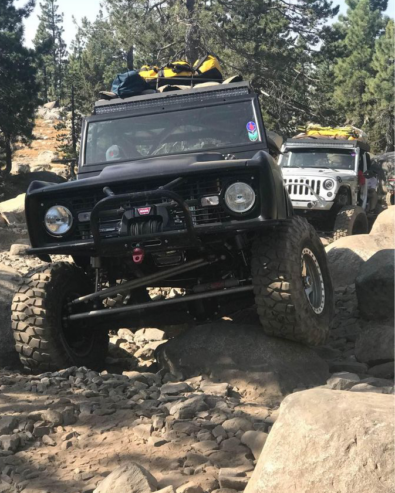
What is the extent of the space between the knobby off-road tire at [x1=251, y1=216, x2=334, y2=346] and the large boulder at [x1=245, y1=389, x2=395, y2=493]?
6.59 feet

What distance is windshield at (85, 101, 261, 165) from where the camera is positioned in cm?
568

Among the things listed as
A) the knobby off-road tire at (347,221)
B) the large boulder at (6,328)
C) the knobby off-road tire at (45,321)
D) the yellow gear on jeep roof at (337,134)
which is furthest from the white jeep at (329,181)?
the knobby off-road tire at (45,321)

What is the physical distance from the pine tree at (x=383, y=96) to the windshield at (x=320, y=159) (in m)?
20.7

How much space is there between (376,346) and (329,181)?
7.09m

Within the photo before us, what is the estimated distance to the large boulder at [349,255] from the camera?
7672 mm

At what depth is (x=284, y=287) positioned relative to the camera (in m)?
4.55

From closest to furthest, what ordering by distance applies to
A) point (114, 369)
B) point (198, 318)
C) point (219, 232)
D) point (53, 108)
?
point (219, 232), point (198, 318), point (114, 369), point (53, 108)

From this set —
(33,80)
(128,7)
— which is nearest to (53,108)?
(33,80)

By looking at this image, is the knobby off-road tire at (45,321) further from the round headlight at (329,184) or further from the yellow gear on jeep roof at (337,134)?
the yellow gear on jeep roof at (337,134)

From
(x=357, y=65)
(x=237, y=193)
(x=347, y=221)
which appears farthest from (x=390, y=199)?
(x=357, y=65)

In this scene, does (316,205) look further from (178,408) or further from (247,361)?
(178,408)

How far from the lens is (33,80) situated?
27344 mm

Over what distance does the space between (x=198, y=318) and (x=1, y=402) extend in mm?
1865

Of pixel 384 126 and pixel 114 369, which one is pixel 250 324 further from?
pixel 384 126
